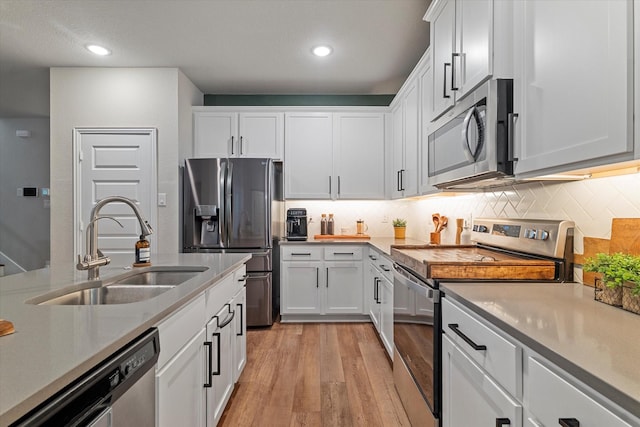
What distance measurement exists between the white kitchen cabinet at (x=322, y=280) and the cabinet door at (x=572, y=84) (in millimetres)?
2613

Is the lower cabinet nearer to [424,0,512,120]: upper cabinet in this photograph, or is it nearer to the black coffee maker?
[424,0,512,120]: upper cabinet

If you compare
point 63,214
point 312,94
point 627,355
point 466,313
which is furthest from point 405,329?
point 63,214

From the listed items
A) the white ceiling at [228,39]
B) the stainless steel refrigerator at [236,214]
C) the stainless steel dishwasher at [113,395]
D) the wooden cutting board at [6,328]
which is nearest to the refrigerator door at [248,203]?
the stainless steel refrigerator at [236,214]

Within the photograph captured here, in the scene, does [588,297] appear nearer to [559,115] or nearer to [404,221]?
[559,115]

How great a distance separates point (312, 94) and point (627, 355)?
163 inches

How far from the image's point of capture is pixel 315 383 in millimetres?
2467

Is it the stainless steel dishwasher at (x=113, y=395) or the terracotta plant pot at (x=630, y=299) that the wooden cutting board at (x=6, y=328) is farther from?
the terracotta plant pot at (x=630, y=299)

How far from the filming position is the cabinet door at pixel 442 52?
191 cm

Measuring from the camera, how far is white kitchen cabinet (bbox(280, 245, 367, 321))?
151 inches

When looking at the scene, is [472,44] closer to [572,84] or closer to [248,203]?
[572,84]

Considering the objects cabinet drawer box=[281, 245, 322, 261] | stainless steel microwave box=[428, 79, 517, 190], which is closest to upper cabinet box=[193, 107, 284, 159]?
cabinet drawer box=[281, 245, 322, 261]

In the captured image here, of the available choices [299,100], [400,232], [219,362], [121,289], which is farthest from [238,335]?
[299,100]

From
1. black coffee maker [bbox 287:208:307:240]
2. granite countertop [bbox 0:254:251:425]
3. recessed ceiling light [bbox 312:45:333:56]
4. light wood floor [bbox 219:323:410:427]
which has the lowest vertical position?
light wood floor [bbox 219:323:410:427]

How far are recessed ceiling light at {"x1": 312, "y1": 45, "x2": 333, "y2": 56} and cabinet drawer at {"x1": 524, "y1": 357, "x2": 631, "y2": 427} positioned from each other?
118 inches
